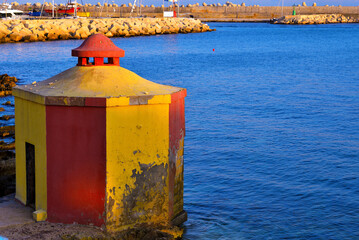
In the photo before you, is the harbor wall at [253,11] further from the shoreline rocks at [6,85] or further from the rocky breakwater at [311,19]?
the shoreline rocks at [6,85]

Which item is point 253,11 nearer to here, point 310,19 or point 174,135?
point 310,19

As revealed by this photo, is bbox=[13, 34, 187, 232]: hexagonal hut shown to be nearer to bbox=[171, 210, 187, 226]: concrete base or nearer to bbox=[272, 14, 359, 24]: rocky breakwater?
bbox=[171, 210, 187, 226]: concrete base

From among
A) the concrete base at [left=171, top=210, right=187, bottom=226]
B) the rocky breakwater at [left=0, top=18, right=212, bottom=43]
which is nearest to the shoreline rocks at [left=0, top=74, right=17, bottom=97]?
the concrete base at [left=171, top=210, right=187, bottom=226]

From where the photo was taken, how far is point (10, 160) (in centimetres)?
1185

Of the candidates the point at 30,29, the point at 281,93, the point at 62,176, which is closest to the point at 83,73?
the point at 62,176

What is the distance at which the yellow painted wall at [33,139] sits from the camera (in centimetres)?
757

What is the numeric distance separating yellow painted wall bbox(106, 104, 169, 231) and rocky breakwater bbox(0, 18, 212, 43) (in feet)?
172

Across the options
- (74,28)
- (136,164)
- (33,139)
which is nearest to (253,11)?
(74,28)

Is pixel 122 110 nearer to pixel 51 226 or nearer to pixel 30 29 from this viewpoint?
pixel 51 226

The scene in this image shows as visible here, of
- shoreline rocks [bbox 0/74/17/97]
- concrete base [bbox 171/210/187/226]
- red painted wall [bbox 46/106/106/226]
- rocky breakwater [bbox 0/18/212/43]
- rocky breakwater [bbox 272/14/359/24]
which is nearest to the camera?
red painted wall [bbox 46/106/106/226]

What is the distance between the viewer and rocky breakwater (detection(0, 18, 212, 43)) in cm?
5800

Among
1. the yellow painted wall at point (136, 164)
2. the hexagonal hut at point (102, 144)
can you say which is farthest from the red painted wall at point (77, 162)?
the yellow painted wall at point (136, 164)

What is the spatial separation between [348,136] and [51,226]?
39.0 feet

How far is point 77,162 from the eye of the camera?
290 inches
